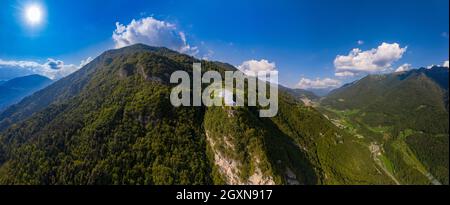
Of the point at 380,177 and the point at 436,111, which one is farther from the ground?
the point at 436,111

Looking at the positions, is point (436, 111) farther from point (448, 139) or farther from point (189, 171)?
point (189, 171)

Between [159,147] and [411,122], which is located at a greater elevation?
[159,147]

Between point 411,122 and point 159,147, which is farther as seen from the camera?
point 411,122

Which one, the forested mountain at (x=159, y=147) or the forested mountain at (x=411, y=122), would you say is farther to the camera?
the forested mountain at (x=411, y=122)

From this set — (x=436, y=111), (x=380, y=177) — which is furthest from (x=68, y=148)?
(x=436, y=111)

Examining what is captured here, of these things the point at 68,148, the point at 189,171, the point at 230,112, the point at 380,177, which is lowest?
the point at 380,177

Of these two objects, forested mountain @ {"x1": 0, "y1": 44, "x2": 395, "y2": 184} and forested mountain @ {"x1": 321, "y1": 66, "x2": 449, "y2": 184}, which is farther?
forested mountain @ {"x1": 321, "y1": 66, "x2": 449, "y2": 184}
